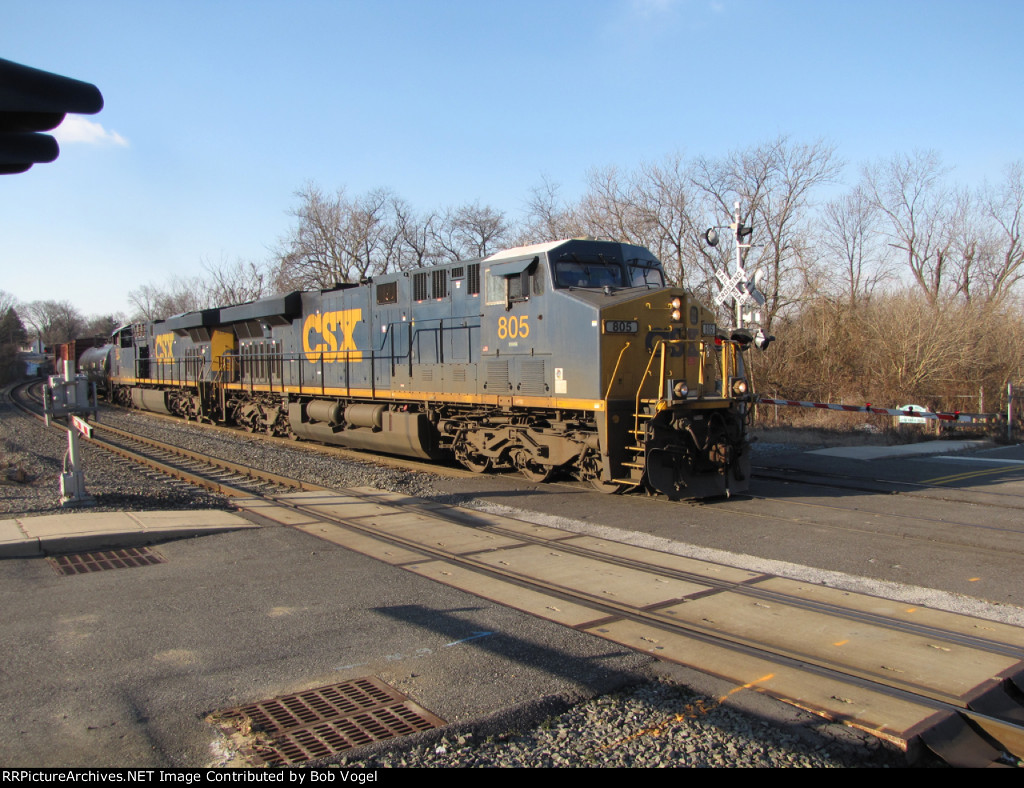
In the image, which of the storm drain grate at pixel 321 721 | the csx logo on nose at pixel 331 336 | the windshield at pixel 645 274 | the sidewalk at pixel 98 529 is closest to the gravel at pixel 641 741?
the storm drain grate at pixel 321 721

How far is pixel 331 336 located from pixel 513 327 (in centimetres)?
735

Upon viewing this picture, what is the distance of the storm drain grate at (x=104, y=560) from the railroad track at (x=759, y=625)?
70.0 inches

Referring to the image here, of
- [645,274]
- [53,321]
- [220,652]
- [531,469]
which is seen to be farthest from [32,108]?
[53,321]

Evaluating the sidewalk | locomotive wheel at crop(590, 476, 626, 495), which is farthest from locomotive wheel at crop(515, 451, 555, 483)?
the sidewalk

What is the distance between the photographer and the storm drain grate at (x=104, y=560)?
6633mm

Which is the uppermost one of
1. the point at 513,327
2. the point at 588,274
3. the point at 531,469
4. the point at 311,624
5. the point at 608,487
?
the point at 588,274

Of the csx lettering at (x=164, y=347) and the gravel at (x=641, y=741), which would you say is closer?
the gravel at (x=641, y=741)

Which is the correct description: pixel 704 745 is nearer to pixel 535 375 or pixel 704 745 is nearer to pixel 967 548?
pixel 967 548

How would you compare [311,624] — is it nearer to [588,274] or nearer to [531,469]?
[588,274]

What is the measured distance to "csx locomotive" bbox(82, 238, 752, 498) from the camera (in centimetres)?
1005

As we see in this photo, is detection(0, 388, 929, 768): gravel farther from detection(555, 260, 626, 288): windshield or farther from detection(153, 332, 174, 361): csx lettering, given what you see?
detection(153, 332, 174, 361): csx lettering

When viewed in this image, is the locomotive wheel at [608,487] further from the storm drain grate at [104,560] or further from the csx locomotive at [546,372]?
the storm drain grate at [104,560]

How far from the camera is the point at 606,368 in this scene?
10.0 meters

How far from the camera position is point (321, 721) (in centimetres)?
369
